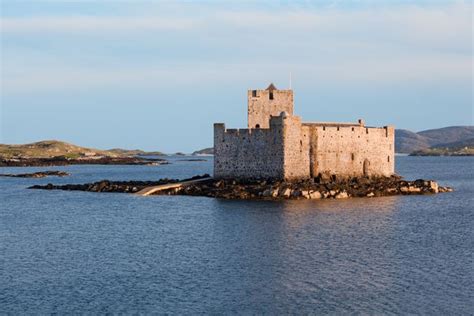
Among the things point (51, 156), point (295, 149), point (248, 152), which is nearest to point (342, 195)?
point (295, 149)

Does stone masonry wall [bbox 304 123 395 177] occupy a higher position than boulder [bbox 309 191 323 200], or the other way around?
stone masonry wall [bbox 304 123 395 177]

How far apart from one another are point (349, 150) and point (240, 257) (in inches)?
831

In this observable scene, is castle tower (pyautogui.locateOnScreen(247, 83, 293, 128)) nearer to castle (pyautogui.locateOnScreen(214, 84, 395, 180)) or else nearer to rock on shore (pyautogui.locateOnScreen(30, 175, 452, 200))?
castle (pyautogui.locateOnScreen(214, 84, 395, 180))

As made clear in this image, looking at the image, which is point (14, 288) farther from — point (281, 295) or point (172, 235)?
point (172, 235)

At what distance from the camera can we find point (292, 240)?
97.1 ft

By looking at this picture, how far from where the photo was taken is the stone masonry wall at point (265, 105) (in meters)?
47.2

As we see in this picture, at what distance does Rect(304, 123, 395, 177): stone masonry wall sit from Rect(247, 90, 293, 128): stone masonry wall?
2.56 m

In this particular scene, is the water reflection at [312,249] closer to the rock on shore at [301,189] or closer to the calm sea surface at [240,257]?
the calm sea surface at [240,257]

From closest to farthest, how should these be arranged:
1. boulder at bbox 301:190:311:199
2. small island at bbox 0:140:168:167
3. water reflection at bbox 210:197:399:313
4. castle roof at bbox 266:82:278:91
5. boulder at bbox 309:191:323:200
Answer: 1. water reflection at bbox 210:197:399:313
2. boulder at bbox 301:190:311:199
3. boulder at bbox 309:191:323:200
4. castle roof at bbox 266:82:278:91
5. small island at bbox 0:140:168:167

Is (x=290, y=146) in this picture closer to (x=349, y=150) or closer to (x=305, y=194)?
(x=305, y=194)

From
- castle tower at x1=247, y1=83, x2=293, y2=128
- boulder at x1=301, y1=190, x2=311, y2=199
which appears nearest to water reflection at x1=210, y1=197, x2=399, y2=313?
boulder at x1=301, y1=190, x2=311, y2=199

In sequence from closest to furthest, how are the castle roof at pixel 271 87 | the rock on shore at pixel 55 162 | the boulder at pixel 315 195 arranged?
the boulder at pixel 315 195 → the castle roof at pixel 271 87 → the rock on shore at pixel 55 162

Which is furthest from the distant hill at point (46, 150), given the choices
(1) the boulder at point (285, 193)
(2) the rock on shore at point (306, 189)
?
(1) the boulder at point (285, 193)

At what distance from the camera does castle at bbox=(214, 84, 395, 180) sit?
43469 millimetres
